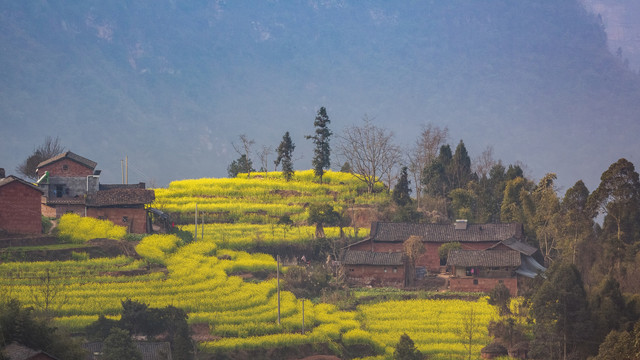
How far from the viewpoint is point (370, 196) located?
201 feet

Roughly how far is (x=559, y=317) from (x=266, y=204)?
27.1 metres

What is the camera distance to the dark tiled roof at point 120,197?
153 feet

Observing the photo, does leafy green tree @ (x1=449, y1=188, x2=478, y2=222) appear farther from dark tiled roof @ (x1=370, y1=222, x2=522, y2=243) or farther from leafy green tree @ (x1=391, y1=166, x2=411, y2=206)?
dark tiled roof @ (x1=370, y1=222, x2=522, y2=243)

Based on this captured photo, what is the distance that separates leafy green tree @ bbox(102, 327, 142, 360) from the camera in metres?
28.5

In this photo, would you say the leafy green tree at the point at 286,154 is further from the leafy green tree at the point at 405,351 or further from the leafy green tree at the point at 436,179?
the leafy green tree at the point at 405,351

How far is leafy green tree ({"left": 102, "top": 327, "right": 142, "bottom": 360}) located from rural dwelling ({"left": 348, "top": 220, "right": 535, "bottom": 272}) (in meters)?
23.1

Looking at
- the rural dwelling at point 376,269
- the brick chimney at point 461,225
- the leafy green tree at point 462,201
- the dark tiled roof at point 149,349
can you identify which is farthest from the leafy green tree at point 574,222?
the dark tiled roof at point 149,349

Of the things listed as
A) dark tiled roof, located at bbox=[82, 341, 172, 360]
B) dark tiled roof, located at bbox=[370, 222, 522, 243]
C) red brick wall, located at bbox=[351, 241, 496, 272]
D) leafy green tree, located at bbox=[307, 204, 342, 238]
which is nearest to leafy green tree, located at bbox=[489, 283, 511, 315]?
red brick wall, located at bbox=[351, 241, 496, 272]

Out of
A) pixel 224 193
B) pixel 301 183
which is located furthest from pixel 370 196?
pixel 224 193

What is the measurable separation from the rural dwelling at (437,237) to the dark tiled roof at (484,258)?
3671mm

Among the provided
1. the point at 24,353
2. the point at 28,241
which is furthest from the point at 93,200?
the point at 24,353

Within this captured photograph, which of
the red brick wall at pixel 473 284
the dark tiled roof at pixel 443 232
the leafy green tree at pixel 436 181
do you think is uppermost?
the leafy green tree at pixel 436 181

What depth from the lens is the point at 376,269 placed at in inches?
1868

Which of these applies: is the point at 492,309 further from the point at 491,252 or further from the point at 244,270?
the point at 244,270
